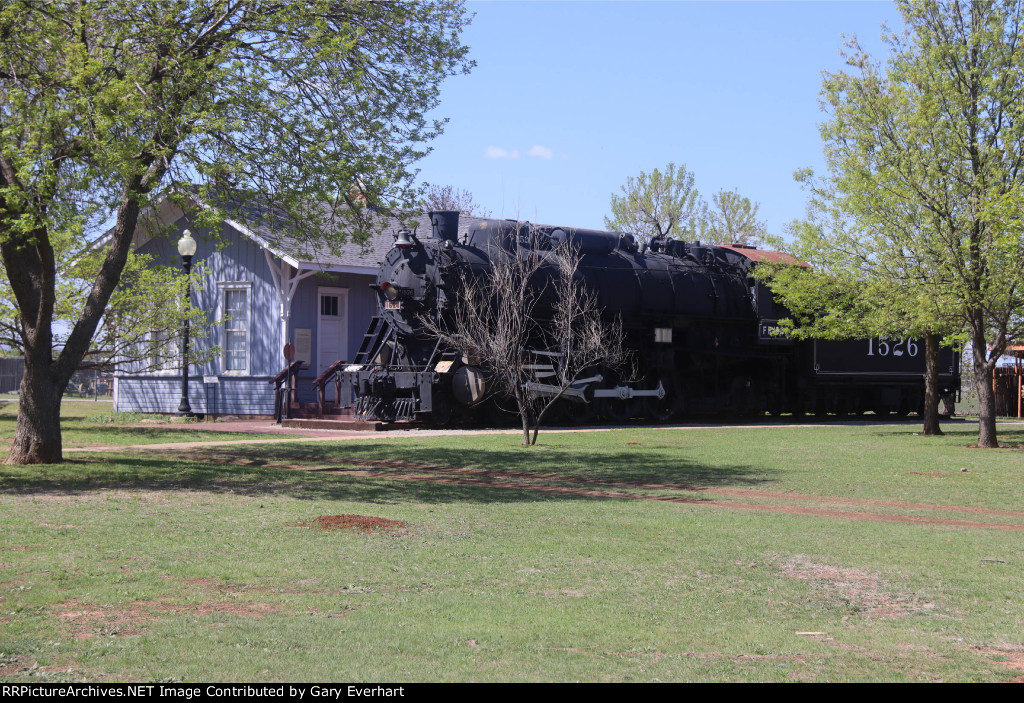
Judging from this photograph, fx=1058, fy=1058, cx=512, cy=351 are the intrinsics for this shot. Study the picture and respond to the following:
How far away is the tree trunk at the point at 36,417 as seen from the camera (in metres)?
16.0

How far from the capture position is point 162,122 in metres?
14.5

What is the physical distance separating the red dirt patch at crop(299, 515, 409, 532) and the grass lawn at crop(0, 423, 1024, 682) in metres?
0.08

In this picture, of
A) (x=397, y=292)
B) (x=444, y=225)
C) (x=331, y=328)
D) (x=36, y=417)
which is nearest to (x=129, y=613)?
(x=36, y=417)

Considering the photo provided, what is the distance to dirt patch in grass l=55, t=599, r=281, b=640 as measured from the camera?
6844mm

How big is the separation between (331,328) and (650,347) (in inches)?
384

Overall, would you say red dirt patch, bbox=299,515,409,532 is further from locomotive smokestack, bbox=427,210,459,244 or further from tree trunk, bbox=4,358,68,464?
locomotive smokestack, bbox=427,210,459,244

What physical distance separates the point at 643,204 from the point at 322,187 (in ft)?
153

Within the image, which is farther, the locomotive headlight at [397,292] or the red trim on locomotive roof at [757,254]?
the red trim on locomotive roof at [757,254]

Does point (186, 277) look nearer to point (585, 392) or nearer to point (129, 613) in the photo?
point (585, 392)

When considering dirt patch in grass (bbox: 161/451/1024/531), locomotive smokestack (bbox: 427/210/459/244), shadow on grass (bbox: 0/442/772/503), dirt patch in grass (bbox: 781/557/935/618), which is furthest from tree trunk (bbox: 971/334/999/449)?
dirt patch in grass (bbox: 781/557/935/618)

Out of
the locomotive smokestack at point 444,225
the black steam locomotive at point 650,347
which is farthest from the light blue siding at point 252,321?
the black steam locomotive at point 650,347

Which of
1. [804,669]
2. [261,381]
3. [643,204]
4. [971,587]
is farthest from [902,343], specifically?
[804,669]

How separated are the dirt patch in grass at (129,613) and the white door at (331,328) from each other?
2485cm

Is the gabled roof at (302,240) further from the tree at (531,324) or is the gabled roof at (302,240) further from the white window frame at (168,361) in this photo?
the white window frame at (168,361)
